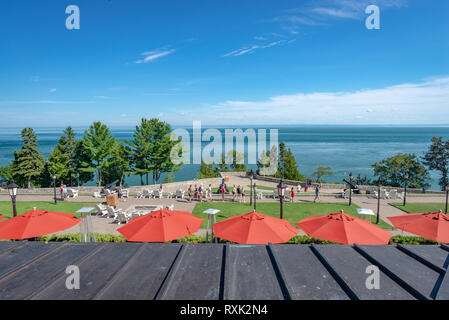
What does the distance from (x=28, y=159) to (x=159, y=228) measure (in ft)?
132

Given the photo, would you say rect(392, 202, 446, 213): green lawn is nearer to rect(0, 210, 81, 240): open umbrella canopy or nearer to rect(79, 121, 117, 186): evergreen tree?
rect(0, 210, 81, 240): open umbrella canopy

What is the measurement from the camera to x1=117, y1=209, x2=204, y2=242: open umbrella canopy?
7.64 meters

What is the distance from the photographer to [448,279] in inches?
153

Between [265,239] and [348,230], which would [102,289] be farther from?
[348,230]

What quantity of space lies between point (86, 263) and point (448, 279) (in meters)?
5.81

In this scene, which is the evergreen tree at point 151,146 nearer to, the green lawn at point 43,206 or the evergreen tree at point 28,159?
the evergreen tree at point 28,159

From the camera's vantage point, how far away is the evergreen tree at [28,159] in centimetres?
3716

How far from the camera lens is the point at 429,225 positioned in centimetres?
802

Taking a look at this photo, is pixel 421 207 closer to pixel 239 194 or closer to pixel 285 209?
pixel 285 209

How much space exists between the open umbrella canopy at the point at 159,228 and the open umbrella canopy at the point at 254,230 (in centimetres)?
101

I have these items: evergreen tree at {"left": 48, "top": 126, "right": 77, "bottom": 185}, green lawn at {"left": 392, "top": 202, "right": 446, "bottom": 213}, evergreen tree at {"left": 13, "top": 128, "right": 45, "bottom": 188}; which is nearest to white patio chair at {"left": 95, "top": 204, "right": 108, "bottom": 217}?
green lawn at {"left": 392, "top": 202, "right": 446, "bottom": 213}

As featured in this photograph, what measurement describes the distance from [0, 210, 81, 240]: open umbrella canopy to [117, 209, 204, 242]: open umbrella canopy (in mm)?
2348
